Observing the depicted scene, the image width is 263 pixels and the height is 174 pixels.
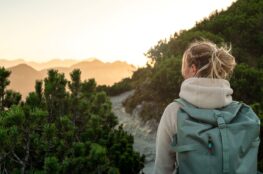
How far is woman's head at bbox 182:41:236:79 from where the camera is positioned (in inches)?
144

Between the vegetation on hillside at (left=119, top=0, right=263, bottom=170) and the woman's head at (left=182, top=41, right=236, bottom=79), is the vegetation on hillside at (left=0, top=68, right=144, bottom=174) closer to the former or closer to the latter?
the woman's head at (left=182, top=41, right=236, bottom=79)

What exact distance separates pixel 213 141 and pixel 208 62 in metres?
0.65

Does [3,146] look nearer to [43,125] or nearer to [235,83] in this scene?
[43,125]

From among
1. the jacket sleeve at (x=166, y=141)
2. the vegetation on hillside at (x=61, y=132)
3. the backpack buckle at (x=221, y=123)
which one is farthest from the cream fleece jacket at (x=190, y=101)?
the vegetation on hillside at (x=61, y=132)

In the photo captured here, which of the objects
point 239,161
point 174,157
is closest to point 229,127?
point 239,161

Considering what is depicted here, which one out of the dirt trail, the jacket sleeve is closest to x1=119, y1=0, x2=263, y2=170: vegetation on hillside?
the dirt trail

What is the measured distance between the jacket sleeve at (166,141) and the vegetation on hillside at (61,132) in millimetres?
1955

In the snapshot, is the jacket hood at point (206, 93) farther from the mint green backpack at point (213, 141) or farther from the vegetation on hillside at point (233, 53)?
the vegetation on hillside at point (233, 53)

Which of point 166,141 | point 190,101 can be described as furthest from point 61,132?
point 190,101

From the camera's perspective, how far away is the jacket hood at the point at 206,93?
3.60 meters

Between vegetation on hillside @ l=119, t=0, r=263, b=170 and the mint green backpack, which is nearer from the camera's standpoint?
the mint green backpack

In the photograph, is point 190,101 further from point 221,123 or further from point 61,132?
point 61,132

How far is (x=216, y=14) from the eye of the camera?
23188mm

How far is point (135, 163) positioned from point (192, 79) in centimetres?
371
